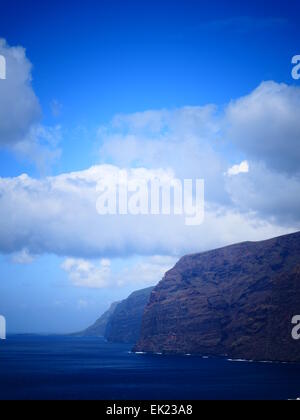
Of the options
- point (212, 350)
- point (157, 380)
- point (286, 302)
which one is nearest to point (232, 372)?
point (157, 380)

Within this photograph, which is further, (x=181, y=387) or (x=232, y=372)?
(x=232, y=372)

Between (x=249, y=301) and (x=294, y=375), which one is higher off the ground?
(x=249, y=301)

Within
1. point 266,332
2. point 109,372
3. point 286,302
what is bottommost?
point 109,372

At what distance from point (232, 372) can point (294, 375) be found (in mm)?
19429

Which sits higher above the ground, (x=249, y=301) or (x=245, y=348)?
(x=249, y=301)

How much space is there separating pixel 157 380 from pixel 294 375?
134 ft

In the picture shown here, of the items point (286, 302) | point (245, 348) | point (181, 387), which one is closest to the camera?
point (181, 387)

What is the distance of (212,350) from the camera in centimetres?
19700

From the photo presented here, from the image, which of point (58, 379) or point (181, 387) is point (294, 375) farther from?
point (58, 379)
